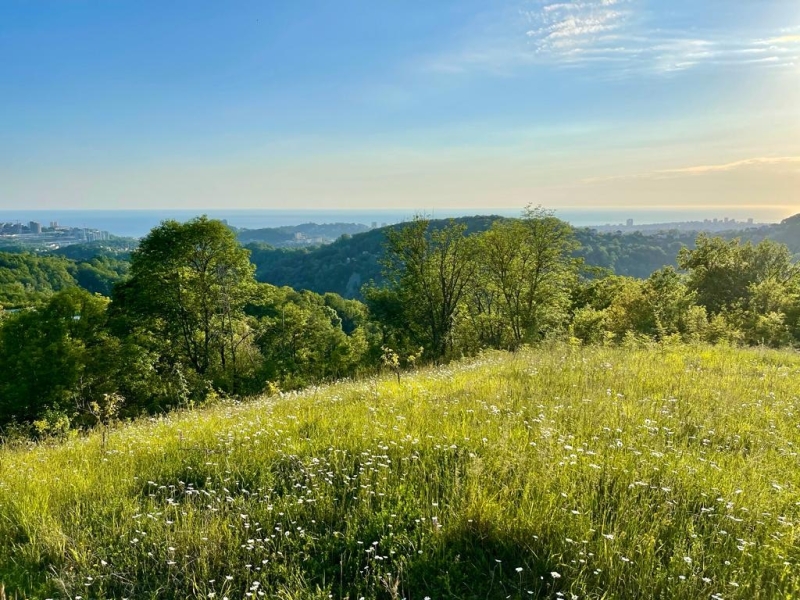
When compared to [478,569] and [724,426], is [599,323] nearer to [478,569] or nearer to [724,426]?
[724,426]

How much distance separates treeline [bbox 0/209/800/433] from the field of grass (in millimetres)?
10425

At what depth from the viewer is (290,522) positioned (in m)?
3.59

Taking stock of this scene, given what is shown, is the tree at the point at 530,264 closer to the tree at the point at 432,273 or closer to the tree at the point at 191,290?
the tree at the point at 432,273

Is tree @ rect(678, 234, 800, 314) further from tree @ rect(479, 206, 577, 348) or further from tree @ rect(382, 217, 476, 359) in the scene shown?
tree @ rect(382, 217, 476, 359)

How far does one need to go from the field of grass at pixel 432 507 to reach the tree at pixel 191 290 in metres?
24.7

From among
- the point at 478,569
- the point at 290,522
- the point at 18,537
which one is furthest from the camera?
the point at 18,537

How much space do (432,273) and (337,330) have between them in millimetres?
13266

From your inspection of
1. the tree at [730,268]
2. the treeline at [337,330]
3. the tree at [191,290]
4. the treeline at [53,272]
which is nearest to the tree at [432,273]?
the treeline at [337,330]

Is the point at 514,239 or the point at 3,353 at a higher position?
the point at 514,239

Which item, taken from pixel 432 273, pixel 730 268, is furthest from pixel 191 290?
pixel 730 268

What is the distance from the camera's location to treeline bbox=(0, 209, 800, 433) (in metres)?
25.2

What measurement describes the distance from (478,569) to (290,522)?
1.55m

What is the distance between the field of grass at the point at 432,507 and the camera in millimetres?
2949

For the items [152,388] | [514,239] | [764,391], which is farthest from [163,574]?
[514,239]
